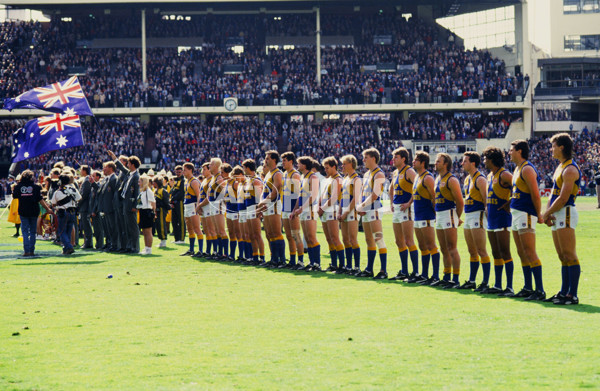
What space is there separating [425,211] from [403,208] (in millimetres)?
610

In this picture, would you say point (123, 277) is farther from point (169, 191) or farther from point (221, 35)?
point (221, 35)

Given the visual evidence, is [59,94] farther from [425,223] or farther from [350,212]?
[425,223]

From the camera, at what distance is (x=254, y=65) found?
64.6m

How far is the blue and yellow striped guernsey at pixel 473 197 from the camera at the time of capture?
12586 millimetres

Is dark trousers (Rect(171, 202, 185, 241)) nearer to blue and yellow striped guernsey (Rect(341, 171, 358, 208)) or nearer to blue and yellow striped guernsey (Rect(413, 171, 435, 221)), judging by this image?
blue and yellow striped guernsey (Rect(341, 171, 358, 208))

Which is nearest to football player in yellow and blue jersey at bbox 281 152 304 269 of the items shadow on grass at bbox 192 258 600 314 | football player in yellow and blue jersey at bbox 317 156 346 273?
shadow on grass at bbox 192 258 600 314

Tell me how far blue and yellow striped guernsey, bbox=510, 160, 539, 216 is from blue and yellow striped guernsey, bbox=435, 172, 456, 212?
5.53 ft

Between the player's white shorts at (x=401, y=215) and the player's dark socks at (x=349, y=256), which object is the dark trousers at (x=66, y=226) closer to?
the player's dark socks at (x=349, y=256)

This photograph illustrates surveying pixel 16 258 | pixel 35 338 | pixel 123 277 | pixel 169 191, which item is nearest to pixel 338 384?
pixel 35 338

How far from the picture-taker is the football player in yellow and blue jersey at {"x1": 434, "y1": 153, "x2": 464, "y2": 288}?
42.7ft

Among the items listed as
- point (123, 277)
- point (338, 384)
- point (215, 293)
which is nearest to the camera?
point (338, 384)

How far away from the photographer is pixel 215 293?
13.0m

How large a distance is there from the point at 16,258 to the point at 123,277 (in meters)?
5.67

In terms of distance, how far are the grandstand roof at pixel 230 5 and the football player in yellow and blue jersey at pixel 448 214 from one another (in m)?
52.7
